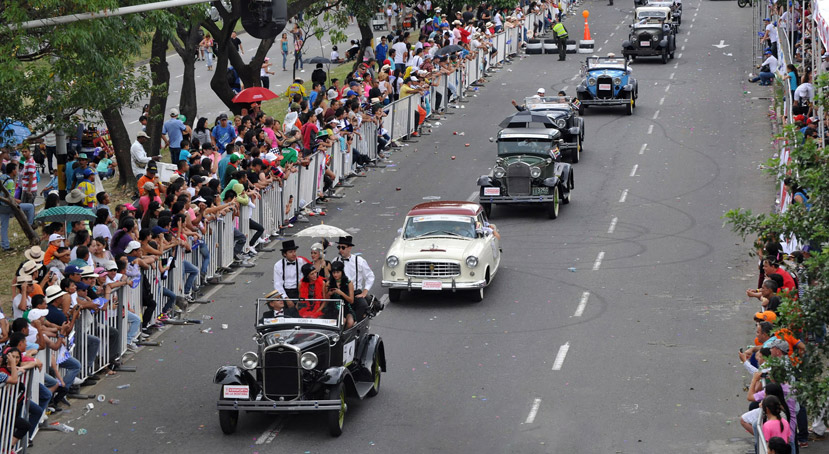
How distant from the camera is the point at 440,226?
20797 mm

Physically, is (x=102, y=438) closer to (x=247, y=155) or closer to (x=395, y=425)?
(x=395, y=425)

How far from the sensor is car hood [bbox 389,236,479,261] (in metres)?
19.7

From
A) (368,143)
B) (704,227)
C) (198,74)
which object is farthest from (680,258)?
(198,74)

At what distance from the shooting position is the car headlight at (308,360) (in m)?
14.0

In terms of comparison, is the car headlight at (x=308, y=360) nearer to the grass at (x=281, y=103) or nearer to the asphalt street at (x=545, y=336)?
the asphalt street at (x=545, y=336)

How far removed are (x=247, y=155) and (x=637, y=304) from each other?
896cm

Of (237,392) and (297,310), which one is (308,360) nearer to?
(237,392)

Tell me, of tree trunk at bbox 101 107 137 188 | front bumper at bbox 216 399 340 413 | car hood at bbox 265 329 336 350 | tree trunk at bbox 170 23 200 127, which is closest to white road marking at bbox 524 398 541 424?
front bumper at bbox 216 399 340 413

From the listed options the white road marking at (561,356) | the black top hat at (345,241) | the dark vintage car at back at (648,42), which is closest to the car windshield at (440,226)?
the black top hat at (345,241)

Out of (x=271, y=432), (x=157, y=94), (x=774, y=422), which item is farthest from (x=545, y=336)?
(x=157, y=94)

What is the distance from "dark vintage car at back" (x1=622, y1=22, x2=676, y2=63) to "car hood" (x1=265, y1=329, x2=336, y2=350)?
114 feet

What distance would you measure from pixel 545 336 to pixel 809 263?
25.5 ft

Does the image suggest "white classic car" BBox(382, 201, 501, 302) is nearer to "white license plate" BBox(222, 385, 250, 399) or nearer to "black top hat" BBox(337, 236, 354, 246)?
"black top hat" BBox(337, 236, 354, 246)

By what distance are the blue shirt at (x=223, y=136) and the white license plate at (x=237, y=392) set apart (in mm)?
14010
